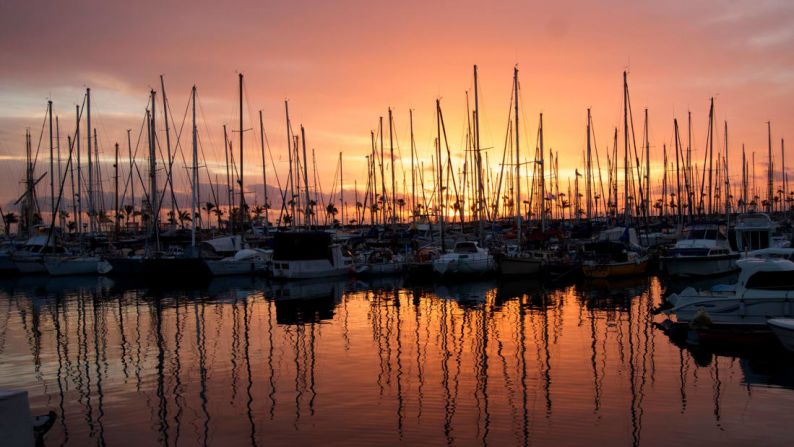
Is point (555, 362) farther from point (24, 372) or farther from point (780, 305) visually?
point (24, 372)

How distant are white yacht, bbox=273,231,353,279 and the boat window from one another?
108ft

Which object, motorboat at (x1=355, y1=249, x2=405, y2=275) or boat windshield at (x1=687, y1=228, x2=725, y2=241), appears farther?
motorboat at (x1=355, y1=249, x2=405, y2=275)

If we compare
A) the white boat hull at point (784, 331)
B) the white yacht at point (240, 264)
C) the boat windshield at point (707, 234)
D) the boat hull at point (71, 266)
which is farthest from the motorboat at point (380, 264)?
the white boat hull at point (784, 331)

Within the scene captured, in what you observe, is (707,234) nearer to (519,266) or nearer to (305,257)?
(519,266)

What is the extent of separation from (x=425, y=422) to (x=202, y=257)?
44.8m

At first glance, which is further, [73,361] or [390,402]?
[73,361]

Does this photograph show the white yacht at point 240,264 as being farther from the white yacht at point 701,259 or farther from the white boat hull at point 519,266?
the white yacht at point 701,259

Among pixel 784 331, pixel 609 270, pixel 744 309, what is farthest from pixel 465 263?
pixel 784 331

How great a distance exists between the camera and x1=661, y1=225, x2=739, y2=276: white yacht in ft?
147

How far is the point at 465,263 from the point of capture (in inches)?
1893

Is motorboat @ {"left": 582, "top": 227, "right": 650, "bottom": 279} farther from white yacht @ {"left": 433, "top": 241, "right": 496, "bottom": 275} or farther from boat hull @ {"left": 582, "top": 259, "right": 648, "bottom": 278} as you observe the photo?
white yacht @ {"left": 433, "top": 241, "right": 496, "bottom": 275}

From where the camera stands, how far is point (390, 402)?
1580 centimetres

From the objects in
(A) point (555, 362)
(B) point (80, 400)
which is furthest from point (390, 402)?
(B) point (80, 400)

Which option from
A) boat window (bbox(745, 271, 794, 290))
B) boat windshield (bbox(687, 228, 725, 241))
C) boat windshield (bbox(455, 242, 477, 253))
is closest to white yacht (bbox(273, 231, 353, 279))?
boat windshield (bbox(455, 242, 477, 253))
